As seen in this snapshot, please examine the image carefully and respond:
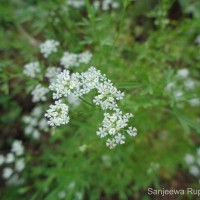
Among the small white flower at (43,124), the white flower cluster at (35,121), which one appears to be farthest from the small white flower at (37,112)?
the small white flower at (43,124)

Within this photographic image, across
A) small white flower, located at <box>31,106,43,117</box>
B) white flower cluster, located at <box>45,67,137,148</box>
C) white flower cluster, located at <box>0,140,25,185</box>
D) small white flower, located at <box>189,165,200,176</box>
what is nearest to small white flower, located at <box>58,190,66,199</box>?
white flower cluster, located at <box>0,140,25,185</box>

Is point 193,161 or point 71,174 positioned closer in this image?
point 71,174

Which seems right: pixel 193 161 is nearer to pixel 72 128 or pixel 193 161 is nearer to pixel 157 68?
pixel 157 68

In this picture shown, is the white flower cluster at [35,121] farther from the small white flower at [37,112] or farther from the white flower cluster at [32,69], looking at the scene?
the white flower cluster at [32,69]

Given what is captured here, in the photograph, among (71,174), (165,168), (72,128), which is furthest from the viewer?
(165,168)

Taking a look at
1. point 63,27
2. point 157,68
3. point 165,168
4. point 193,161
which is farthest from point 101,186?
point 63,27

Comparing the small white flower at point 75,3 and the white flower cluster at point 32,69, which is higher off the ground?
the small white flower at point 75,3

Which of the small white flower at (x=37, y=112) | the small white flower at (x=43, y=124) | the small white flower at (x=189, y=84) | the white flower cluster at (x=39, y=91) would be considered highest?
the small white flower at (x=189, y=84)

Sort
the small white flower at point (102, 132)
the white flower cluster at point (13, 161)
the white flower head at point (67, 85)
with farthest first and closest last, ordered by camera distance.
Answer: the white flower cluster at point (13, 161)
the white flower head at point (67, 85)
the small white flower at point (102, 132)
